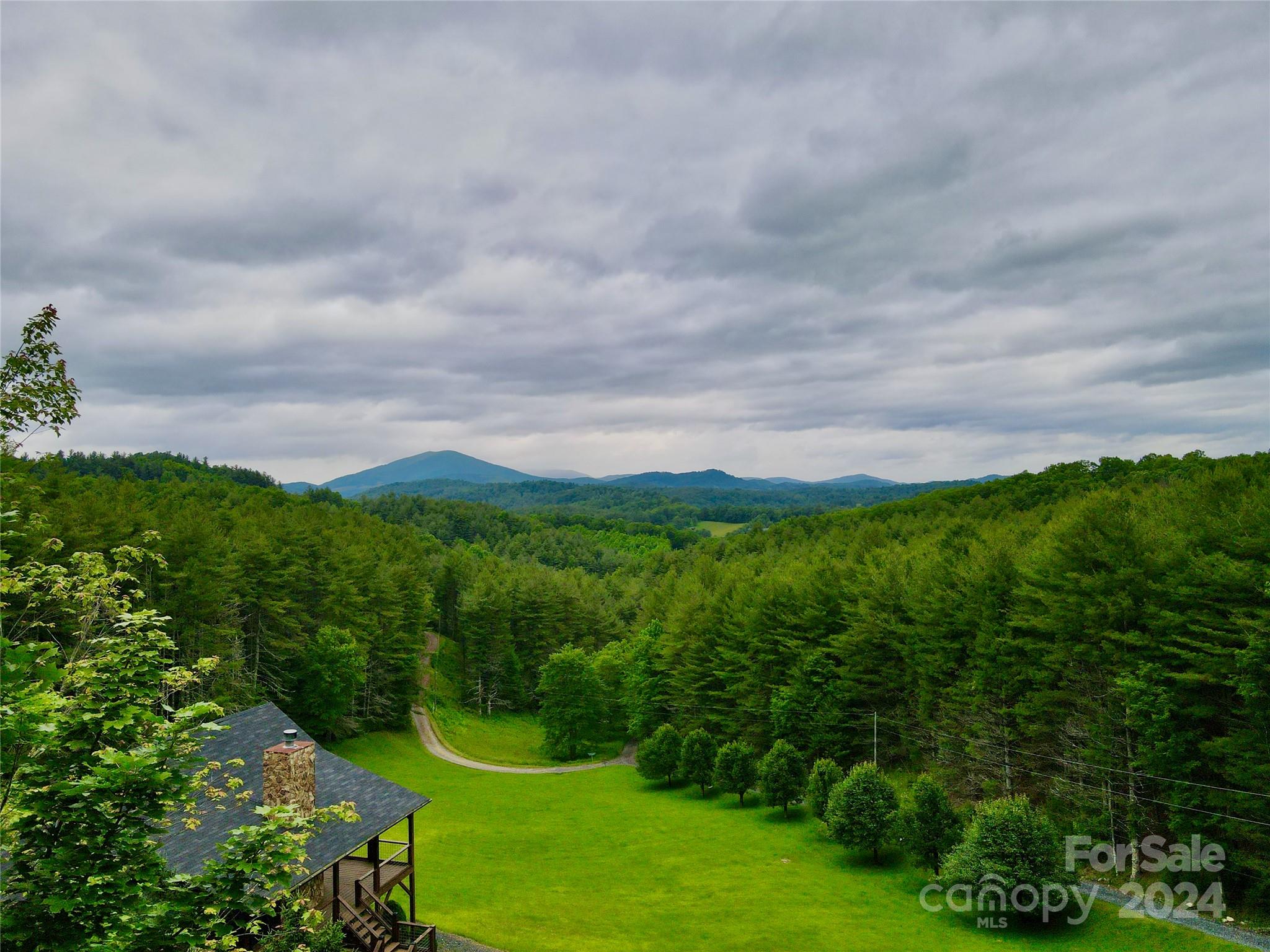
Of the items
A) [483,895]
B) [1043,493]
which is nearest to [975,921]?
[483,895]

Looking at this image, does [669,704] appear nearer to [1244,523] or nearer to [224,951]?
[1244,523]

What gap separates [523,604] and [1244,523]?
211 ft

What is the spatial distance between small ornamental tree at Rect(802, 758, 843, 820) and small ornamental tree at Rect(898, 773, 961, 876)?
5760 mm

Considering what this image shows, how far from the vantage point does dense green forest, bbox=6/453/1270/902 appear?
100 ft

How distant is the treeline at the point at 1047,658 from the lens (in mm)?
29547

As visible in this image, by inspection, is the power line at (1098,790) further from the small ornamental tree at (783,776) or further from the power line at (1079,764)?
the small ornamental tree at (783,776)

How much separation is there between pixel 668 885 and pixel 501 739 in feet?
128

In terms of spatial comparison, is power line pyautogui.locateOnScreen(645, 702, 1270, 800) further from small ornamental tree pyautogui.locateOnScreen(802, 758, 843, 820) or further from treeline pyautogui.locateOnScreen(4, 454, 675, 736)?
treeline pyautogui.locateOnScreen(4, 454, 675, 736)

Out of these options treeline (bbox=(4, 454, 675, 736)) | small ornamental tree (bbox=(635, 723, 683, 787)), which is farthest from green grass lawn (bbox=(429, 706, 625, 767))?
small ornamental tree (bbox=(635, 723, 683, 787))

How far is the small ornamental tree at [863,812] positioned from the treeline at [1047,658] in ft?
25.5

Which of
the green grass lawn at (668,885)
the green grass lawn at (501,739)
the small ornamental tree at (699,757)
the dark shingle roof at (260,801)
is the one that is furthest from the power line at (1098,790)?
the dark shingle roof at (260,801)

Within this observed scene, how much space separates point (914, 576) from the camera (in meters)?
47.2

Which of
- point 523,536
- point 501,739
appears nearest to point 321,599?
point 501,739

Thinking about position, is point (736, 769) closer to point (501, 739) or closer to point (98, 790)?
point (501, 739)
